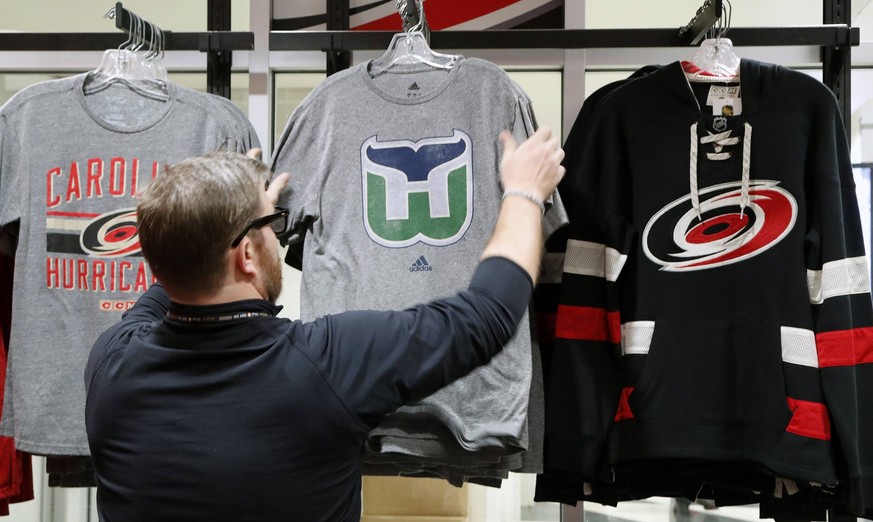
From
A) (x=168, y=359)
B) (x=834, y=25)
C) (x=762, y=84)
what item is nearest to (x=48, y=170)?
(x=168, y=359)

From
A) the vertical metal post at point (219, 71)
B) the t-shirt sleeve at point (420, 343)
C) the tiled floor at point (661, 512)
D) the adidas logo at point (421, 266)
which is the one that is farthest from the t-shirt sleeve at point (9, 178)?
the tiled floor at point (661, 512)

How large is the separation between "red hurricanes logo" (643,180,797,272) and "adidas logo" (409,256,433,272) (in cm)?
58

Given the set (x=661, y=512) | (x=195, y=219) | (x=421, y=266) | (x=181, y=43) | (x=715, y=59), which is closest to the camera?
(x=195, y=219)

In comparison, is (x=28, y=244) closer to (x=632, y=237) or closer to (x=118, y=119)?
(x=118, y=119)

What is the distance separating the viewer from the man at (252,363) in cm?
130

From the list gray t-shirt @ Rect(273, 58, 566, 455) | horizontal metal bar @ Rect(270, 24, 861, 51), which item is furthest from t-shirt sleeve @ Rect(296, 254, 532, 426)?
horizontal metal bar @ Rect(270, 24, 861, 51)

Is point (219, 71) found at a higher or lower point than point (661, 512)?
higher

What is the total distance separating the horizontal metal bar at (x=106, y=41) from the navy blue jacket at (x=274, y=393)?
1.15m

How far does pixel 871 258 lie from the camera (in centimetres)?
282

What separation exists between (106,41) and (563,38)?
1.32 meters

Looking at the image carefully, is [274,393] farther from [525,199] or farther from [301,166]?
[301,166]

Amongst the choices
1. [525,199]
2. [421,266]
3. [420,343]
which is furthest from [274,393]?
[421,266]

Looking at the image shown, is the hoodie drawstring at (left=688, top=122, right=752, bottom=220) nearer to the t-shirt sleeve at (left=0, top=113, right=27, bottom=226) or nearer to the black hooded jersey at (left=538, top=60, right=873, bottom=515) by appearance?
the black hooded jersey at (left=538, top=60, right=873, bottom=515)

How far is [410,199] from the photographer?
6.43 ft
